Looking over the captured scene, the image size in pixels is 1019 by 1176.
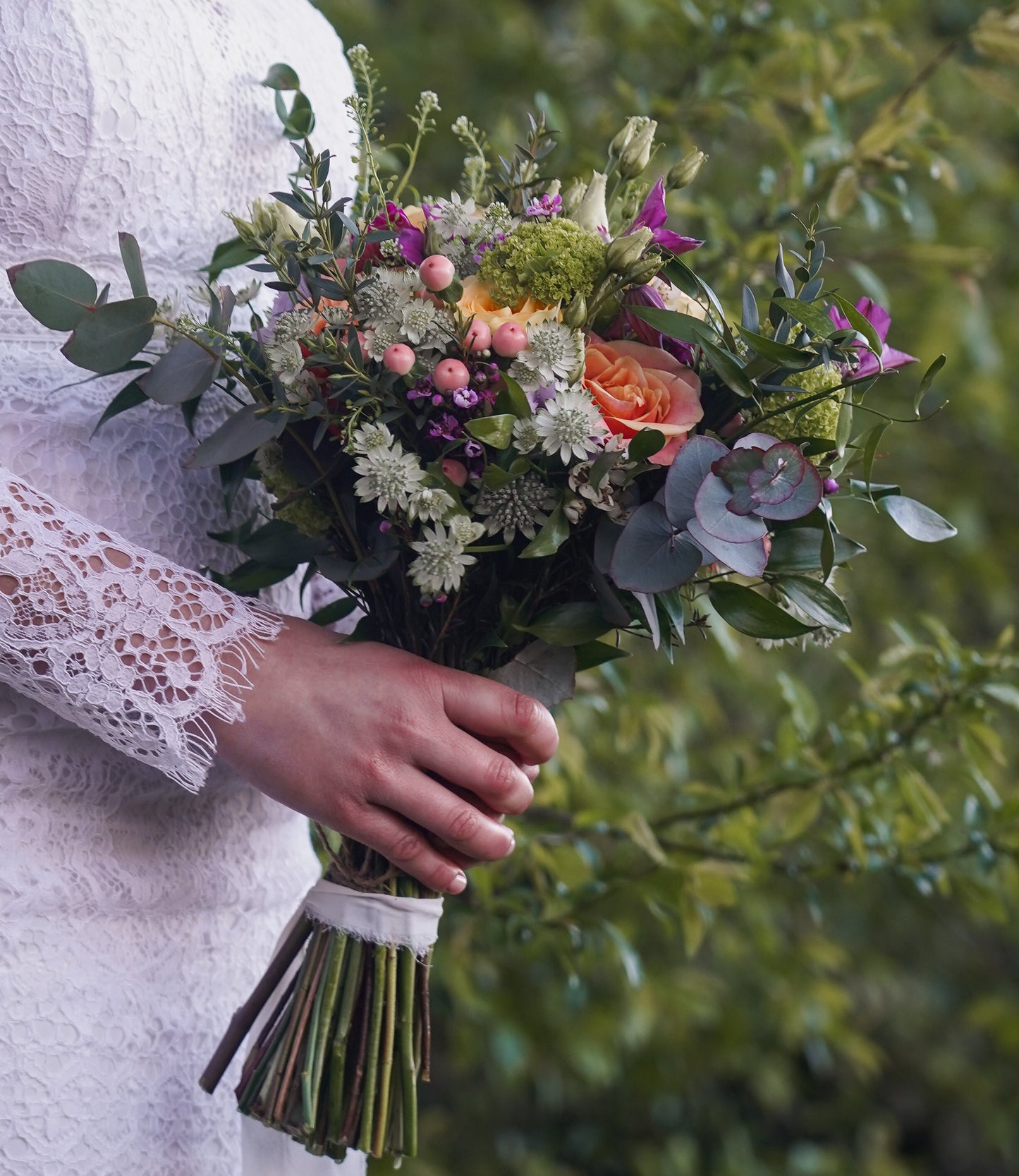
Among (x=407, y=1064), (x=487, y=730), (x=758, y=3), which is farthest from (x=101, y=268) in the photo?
(x=758, y=3)

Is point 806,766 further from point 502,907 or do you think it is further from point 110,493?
point 110,493

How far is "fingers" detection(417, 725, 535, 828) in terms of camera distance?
2.36 feet

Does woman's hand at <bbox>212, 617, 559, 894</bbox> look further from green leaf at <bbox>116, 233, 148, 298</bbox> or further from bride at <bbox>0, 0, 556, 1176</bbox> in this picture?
green leaf at <bbox>116, 233, 148, 298</bbox>

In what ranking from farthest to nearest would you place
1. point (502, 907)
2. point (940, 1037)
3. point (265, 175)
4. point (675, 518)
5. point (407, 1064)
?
point (940, 1037) → point (502, 907) → point (265, 175) → point (407, 1064) → point (675, 518)

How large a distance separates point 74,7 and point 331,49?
0.86ft

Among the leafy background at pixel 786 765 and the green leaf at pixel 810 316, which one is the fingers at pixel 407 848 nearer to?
the green leaf at pixel 810 316

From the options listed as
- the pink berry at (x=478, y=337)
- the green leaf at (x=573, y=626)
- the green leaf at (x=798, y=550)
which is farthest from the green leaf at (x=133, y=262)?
the green leaf at (x=798, y=550)

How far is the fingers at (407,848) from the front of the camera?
73cm

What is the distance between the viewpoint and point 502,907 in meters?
1.33

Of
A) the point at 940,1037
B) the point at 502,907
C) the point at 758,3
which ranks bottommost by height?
the point at 940,1037

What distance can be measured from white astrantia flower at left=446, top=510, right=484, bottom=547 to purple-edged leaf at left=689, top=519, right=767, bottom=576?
4.7 inches

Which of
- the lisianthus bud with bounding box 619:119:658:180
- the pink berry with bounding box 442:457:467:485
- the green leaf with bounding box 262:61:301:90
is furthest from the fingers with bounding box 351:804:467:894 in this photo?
the green leaf with bounding box 262:61:301:90

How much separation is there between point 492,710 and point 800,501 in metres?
0.23

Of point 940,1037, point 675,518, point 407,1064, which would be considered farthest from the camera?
point 940,1037
